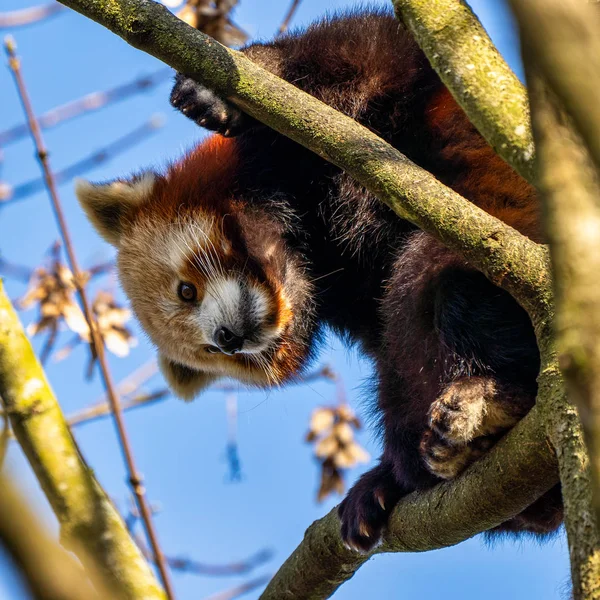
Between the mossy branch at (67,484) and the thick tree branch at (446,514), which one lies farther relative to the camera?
the thick tree branch at (446,514)

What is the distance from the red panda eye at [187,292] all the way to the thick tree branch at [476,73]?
2286mm

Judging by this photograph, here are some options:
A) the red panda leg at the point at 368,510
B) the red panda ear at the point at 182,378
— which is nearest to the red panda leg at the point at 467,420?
the red panda leg at the point at 368,510

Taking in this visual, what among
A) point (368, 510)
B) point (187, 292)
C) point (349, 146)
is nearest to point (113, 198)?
point (187, 292)

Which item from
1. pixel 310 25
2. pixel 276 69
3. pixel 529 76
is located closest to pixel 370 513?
pixel 276 69

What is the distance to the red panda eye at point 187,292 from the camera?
4.65 meters

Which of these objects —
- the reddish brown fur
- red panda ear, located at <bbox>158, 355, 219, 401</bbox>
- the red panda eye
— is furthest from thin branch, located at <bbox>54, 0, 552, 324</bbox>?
red panda ear, located at <bbox>158, 355, 219, 401</bbox>

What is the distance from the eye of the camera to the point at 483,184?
3.58m

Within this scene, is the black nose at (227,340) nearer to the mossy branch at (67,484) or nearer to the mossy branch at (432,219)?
the mossy branch at (432,219)

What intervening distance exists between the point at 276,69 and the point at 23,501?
3.12 metres

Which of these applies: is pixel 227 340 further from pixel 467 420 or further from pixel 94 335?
pixel 467 420

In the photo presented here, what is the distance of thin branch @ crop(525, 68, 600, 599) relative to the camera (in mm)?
1140

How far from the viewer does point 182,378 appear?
523 centimetres

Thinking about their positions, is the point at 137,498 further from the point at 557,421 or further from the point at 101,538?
the point at 557,421

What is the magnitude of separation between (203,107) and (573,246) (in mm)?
2679
